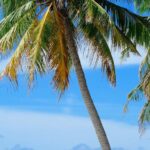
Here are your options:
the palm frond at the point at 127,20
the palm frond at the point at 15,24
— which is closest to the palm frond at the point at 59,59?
the palm frond at the point at 15,24

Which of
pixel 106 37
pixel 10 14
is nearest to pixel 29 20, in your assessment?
pixel 10 14

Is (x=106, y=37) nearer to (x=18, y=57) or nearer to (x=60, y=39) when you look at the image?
(x=60, y=39)

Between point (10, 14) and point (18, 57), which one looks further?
point (10, 14)

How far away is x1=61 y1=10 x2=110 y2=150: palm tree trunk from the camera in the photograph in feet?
58.9

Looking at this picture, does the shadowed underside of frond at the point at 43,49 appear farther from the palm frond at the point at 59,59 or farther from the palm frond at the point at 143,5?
the palm frond at the point at 143,5

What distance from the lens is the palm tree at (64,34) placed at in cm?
1800

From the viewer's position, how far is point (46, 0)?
746 inches

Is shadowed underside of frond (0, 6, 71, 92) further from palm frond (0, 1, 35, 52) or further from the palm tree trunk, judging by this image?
the palm tree trunk

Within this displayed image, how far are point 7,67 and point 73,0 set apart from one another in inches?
119

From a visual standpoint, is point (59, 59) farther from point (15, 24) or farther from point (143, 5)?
point (143, 5)

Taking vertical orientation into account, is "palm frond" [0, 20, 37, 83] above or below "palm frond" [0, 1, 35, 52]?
below

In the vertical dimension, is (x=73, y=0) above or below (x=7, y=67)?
above

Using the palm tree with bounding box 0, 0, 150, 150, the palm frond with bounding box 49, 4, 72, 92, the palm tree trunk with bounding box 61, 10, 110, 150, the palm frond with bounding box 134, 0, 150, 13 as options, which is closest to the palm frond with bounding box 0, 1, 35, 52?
the palm tree with bounding box 0, 0, 150, 150

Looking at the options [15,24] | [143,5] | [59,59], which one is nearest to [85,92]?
[59,59]
